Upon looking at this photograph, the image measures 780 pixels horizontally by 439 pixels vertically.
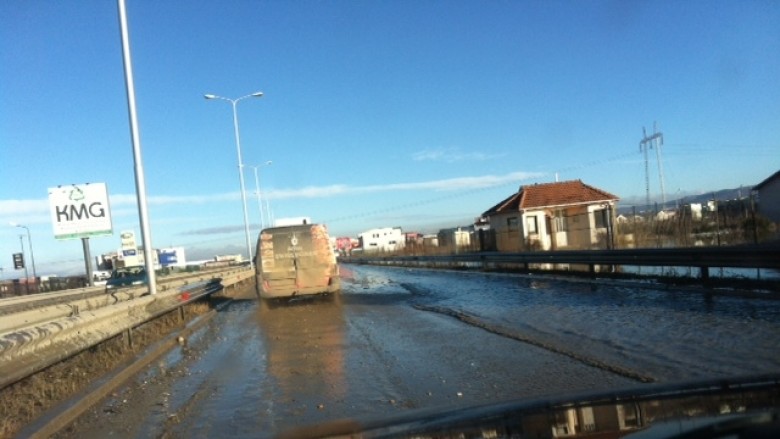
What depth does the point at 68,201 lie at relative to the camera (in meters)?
44.1

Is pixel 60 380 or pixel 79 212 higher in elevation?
pixel 79 212

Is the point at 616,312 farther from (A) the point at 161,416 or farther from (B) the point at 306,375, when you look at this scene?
(A) the point at 161,416

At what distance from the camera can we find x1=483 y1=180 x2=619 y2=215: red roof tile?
143 ft

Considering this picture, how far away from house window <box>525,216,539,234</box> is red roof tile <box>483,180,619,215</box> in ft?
2.36

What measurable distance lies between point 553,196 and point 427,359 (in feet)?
124

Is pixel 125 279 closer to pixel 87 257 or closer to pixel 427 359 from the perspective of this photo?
pixel 87 257

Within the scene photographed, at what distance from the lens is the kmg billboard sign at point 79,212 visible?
43.9m

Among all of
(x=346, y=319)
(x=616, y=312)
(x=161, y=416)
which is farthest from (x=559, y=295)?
(x=161, y=416)

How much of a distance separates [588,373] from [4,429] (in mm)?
5830

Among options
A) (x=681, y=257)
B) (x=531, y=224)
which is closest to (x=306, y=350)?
(x=681, y=257)

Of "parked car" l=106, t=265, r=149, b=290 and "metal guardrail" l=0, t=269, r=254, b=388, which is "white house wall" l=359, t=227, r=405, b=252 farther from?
"metal guardrail" l=0, t=269, r=254, b=388

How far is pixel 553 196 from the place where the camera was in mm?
44812

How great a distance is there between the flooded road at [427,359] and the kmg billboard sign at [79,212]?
110 ft

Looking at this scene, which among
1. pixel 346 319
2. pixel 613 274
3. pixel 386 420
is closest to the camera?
pixel 386 420
